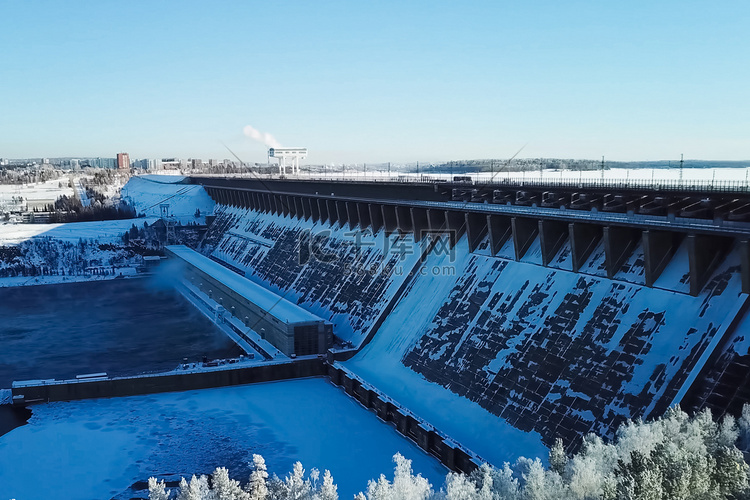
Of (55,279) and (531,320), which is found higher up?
(531,320)

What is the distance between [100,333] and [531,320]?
3168 cm

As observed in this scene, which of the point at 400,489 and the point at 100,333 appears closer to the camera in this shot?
the point at 400,489

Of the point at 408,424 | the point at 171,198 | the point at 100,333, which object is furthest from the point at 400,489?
the point at 171,198

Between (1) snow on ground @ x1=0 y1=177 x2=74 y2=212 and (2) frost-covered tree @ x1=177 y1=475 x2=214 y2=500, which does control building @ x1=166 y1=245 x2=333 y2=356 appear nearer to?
(2) frost-covered tree @ x1=177 y1=475 x2=214 y2=500

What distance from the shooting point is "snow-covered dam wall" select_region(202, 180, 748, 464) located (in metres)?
22.1

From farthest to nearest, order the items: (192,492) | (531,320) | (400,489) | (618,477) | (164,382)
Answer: (164,382) → (531,320) → (192,492) → (400,489) → (618,477)

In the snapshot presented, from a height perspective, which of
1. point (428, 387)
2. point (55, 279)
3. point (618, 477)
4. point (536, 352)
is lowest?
point (55, 279)

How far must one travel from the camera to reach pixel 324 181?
2088 inches

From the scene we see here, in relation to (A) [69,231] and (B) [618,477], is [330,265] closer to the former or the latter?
(B) [618,477]

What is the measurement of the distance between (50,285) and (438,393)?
54421 millimetres

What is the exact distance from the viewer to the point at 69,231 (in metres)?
83.7

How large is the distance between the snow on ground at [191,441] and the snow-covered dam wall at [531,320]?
9.45 feet

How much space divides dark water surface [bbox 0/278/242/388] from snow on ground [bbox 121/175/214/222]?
22387mm

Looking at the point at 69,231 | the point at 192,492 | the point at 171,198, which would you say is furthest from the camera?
the point at 171,198
